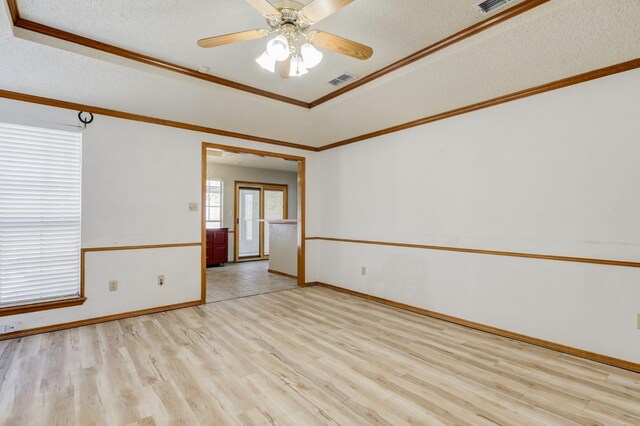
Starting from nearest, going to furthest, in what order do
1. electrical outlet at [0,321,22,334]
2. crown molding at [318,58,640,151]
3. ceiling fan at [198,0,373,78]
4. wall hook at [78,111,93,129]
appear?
ceiling fan at [198,0,373,78]
crown molding at [318,58,640,151]
electrical outlet at [0,321,22,334]
wall hook at [78,111,93,129]

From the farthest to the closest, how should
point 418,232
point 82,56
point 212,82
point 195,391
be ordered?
point 418,232, point 212,82, point 82,56, point 195,391

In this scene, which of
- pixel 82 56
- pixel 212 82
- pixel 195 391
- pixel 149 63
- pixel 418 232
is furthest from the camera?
pixel 418 232

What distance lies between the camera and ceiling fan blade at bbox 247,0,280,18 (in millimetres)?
1812

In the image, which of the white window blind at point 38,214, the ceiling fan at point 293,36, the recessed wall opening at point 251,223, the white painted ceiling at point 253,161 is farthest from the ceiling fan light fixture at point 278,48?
the white painted ceiling at point 253,161

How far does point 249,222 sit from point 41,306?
5656mm

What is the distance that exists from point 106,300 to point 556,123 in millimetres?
5044

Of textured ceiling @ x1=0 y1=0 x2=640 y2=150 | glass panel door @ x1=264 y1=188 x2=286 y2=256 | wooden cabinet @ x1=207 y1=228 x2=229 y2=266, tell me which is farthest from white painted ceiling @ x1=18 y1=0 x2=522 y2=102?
glass panel door @ x1=264 y1=188 x2=286 y2=256

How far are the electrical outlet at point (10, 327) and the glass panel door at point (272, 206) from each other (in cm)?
611

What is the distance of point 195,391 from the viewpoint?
221cm

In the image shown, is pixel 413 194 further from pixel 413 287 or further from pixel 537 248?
pixel 537 248

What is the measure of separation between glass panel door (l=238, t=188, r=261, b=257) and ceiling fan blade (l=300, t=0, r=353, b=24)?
23.2 feet

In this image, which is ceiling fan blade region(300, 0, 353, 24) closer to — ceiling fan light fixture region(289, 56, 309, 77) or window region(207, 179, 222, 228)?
ceiling fan light fixture region(289, 56, 309, 77)

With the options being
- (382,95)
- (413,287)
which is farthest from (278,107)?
(413,287)

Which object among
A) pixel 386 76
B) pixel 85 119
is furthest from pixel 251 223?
pixel 386 76
